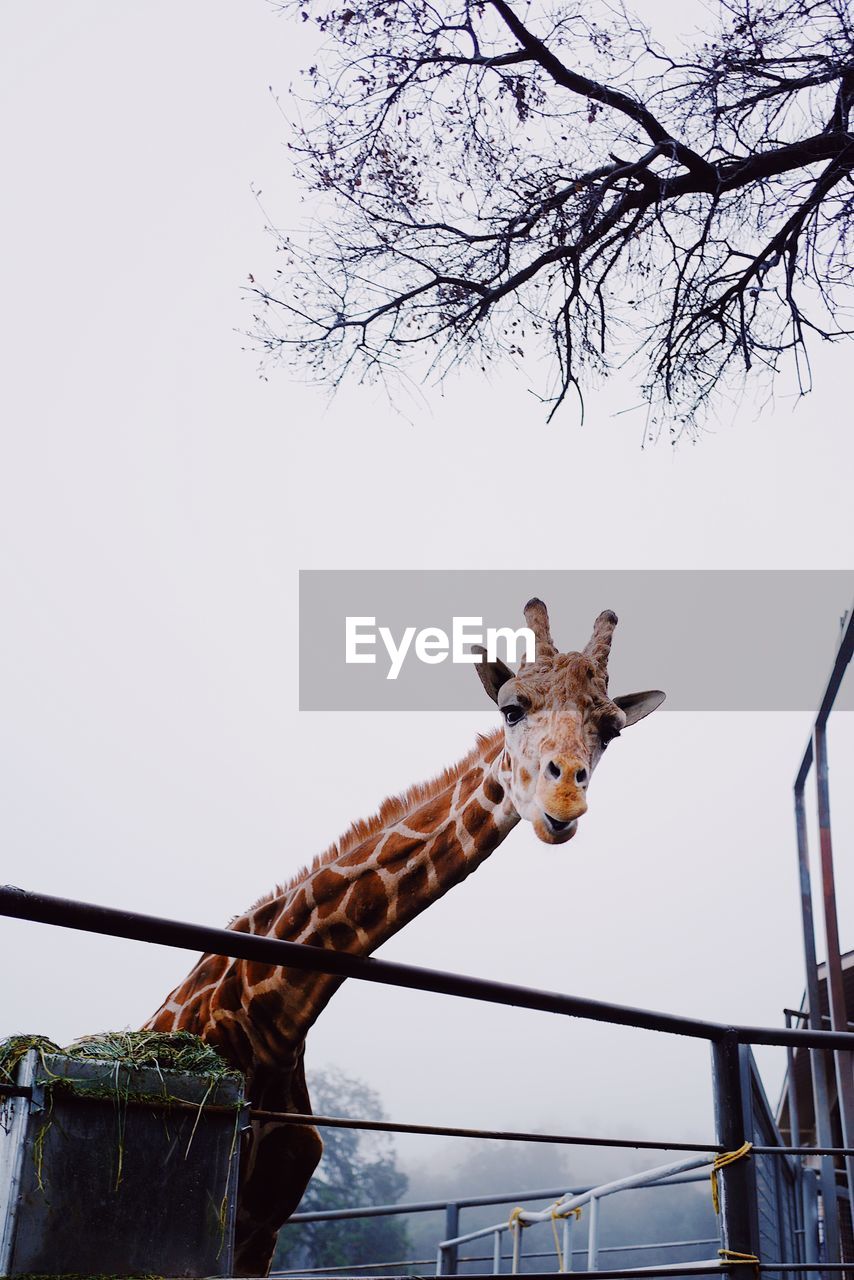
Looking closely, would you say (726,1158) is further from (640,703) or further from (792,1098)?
(792,1098)

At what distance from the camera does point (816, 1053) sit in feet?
20.7

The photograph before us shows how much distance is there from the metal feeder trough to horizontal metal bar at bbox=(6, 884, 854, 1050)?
183 mm

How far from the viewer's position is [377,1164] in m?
28.0

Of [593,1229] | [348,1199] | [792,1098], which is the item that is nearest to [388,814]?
[593,1229]

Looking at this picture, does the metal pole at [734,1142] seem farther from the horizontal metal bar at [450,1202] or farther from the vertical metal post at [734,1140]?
the horizontal metal bar at [450,1202]

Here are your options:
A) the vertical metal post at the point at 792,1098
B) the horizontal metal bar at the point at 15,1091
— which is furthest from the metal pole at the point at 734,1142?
the vertical metal post at the point at 792,1098

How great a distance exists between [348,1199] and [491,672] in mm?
25578

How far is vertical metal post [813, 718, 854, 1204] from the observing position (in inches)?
201

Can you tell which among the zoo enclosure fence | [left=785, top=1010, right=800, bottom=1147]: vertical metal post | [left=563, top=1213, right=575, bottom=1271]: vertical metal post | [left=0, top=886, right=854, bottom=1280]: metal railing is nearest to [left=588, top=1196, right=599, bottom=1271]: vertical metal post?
[left=563, top=1213, right=575, bottom=1271]: vertical metal post

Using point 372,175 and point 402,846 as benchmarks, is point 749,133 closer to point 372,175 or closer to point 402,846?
point 372,175

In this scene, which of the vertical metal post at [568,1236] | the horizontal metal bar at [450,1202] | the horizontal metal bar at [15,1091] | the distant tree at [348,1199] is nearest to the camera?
the horizontal metal bar at [15,1091]

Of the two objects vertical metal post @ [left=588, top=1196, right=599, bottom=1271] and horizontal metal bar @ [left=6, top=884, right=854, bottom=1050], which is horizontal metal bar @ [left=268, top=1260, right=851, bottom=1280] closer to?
horizontal metal bar @ [left=6, top=884, right=854, bottom=1050]

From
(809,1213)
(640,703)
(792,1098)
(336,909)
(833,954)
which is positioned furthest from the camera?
(792,1098)

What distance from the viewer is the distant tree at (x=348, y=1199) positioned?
2358 cm
